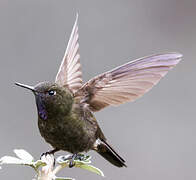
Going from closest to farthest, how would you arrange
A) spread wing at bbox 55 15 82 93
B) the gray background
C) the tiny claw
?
the tiny claw → spread wing at bbox 55 15 82 93 → the gray background

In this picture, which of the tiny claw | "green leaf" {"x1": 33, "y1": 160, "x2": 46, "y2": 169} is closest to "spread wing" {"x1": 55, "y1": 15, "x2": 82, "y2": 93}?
the tiny claw

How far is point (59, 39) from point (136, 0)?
5.81 ft

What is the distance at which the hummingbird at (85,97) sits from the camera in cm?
237

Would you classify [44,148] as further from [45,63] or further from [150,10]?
[150,10]

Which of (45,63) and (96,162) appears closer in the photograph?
(96,162)

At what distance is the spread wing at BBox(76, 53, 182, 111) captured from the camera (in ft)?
7.54

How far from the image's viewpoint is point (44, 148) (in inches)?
216

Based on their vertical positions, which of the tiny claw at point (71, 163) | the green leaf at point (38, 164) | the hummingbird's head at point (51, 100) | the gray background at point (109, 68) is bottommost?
the gray background at point (109, 68)

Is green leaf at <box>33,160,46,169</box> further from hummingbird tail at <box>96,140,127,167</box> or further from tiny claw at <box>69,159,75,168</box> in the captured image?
hummingbird tail at <box>96,140,127,167</box>

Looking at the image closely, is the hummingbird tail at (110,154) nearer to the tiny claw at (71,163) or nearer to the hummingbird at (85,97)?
the hummingbird at (85,97)

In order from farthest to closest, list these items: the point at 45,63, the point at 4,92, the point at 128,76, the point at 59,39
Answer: the point at 59,39
the point at 45,63
the point at 4,92
the point at 128,76

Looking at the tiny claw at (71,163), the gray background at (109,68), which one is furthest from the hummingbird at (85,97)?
the gray background at (109,68)

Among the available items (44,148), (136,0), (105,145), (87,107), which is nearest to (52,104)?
(87,107)

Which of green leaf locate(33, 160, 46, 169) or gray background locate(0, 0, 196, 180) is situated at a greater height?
green leaf locate(33, 160, 46, 169)
